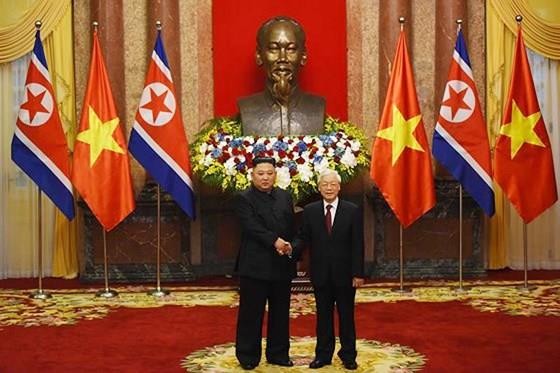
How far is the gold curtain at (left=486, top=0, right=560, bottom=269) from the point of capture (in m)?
11.7

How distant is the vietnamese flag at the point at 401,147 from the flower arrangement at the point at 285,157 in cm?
29

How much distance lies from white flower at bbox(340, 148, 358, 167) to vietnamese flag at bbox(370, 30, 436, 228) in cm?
20

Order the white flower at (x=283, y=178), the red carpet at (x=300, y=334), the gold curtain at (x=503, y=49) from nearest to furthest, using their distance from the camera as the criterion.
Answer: the red carpet at (x=300, y=334) → the white flower at (x=283, y=178) → the gold curtain at (x=503, y=49)

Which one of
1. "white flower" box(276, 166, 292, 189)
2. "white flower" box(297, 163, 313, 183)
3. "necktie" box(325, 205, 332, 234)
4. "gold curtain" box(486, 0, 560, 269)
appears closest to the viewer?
"necktie" box(325, 205, 332, 234)

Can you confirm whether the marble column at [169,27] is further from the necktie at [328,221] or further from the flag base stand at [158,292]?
the necktie at [328,221]

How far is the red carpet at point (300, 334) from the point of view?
6.98 meters

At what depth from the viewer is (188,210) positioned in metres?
10.2

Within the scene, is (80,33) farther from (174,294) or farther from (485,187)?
(485,187)

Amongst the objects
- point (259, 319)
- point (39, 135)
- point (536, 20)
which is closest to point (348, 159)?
point (39, 135)

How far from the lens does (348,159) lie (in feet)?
33.0

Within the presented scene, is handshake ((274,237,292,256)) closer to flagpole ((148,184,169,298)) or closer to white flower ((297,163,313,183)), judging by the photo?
white flower ((297,163,313,183))

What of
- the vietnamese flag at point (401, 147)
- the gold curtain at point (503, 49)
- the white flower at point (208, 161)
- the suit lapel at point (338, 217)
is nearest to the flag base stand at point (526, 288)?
the vietnamese flag at point (401, 147)

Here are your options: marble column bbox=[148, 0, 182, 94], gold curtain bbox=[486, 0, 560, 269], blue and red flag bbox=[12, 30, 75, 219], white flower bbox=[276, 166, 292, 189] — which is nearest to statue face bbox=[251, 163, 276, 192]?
white flower bbox=[276, 166, 292, 189]

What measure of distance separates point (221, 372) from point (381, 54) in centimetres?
575
